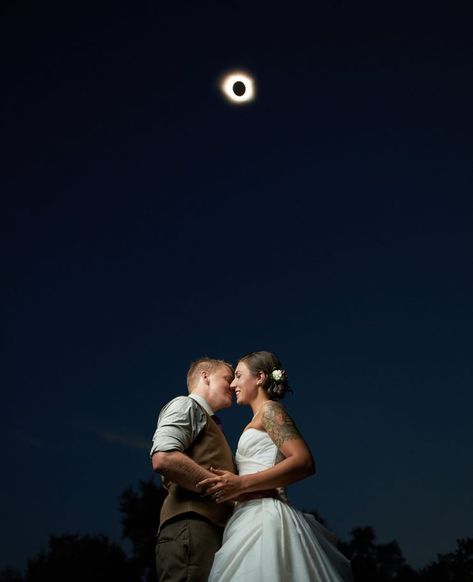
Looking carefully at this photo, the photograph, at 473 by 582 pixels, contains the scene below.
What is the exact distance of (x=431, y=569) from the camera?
105 feet

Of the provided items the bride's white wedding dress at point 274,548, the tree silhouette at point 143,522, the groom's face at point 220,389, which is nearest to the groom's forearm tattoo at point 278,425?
the bride's white wedding dress at point 274,548

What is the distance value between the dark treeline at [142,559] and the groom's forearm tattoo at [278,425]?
24393 mm

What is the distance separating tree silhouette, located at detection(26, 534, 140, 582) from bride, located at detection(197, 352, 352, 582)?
2685cm

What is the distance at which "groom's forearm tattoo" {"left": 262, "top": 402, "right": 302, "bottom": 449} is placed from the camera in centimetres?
420

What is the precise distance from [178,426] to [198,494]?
471 mm

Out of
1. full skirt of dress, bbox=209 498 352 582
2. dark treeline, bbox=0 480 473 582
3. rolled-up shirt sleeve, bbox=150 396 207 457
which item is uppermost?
dark treeline, bbox=0 480 473 582

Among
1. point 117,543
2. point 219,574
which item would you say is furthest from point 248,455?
point 117,543

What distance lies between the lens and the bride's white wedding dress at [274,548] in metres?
3.54

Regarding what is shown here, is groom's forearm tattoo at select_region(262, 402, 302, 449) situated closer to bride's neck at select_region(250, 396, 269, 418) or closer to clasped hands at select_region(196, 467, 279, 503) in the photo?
bride's neck at select_region(250, 396, 269, 418)

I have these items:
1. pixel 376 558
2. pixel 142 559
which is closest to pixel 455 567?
pixel 376 558

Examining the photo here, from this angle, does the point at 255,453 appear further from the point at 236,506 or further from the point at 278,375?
the point at 278,375

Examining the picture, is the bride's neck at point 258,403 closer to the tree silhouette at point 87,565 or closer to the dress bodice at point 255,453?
the dress bodice at point 255,453

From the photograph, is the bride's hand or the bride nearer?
the bride

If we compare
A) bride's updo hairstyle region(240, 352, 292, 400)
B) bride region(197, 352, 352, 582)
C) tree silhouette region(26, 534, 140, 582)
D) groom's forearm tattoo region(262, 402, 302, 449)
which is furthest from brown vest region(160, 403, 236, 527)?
tree silhouette region(26, 534, 140, 582)
